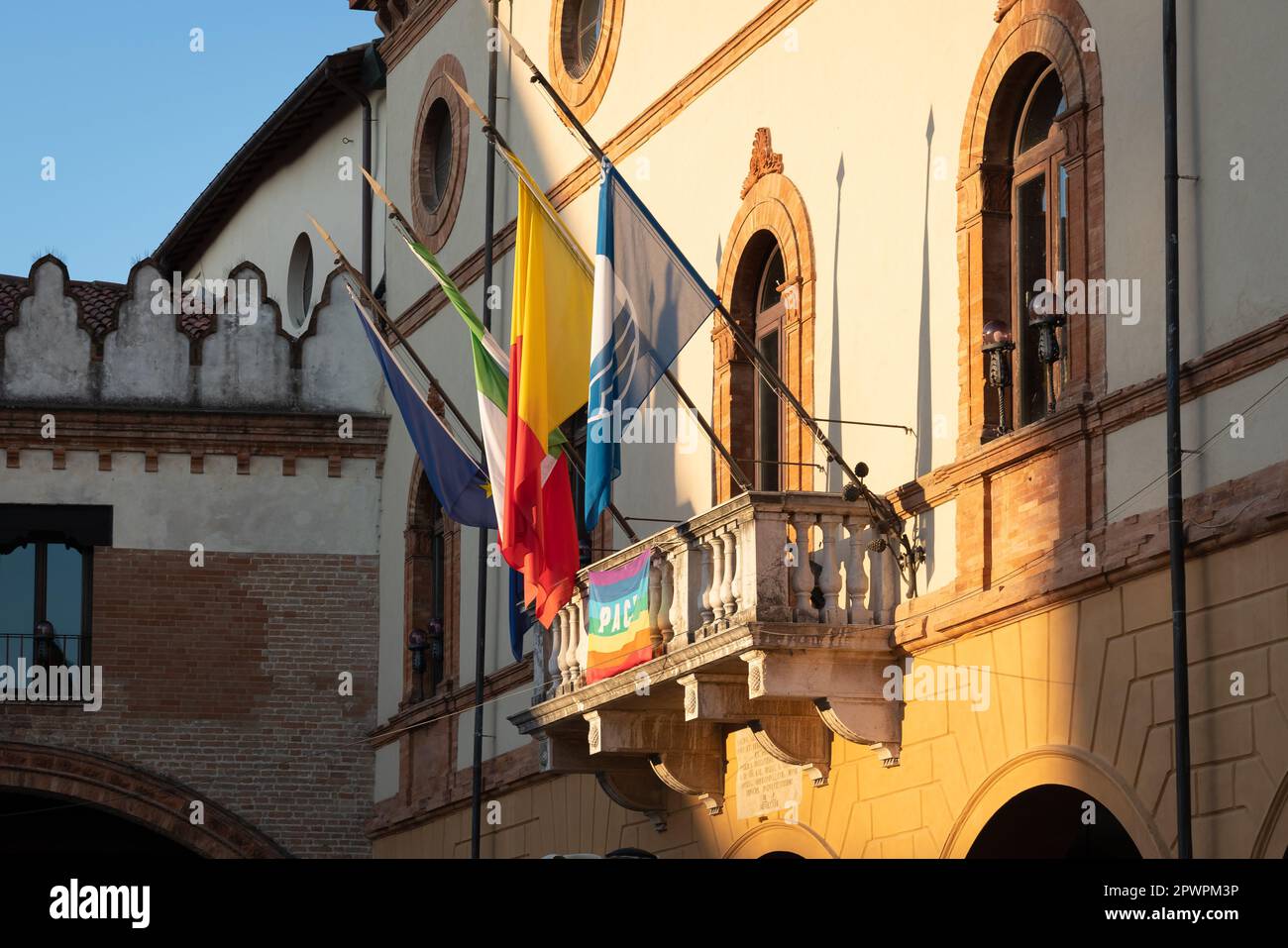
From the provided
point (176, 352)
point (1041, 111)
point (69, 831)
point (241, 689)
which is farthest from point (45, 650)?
point (1041, 111)

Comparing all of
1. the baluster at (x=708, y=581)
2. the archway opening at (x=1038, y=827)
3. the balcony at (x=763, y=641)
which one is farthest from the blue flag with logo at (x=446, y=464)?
the archway opening at (x=1038, y=827)

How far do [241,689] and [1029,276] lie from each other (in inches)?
479

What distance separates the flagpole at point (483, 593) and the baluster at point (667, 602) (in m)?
5.13

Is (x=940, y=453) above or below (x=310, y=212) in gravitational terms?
below

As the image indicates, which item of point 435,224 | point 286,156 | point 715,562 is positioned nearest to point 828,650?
point 715,562

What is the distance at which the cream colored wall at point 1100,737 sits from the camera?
11406 mm

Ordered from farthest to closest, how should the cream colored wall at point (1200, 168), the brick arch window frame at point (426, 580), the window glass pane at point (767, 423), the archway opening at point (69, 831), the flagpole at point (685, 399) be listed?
the archway opening at point (69, 831), the brick arch window frame at point (426, 580), the window glass pane at point (767, 423), the flagpole at point (685, 399), the cream colored wall at point (1200, 168)

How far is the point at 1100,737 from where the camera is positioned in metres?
12.8

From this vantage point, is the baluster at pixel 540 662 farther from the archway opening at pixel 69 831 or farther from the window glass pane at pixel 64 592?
the archway opening at pixel 69 831

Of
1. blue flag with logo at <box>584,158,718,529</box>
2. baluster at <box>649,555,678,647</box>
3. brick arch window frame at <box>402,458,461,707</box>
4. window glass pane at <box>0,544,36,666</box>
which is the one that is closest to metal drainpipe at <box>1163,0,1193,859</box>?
blue flag with logo at <box>584,158,718,529</box>

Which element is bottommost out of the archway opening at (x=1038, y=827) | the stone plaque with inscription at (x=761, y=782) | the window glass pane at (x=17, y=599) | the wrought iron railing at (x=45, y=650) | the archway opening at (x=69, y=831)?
the archway opening at (x=1038, y=827)

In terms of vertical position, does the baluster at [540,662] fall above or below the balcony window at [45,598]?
below

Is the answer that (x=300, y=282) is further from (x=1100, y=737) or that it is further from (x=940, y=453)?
(x=1100, y=737)

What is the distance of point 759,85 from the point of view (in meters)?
17.4
